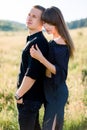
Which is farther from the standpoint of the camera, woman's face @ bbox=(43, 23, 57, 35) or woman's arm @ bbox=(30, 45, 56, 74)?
woman's face @ bbox=(43, 23, 57, 35)

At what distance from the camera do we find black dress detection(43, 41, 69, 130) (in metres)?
4.86

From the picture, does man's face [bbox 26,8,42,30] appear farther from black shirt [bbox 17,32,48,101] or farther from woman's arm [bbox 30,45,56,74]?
woman's arm [bbox 30,45,56,74]

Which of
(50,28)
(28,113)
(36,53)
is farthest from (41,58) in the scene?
(28,113)

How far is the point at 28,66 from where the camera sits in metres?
4.93

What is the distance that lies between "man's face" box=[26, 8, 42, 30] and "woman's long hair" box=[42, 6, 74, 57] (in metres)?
0.07

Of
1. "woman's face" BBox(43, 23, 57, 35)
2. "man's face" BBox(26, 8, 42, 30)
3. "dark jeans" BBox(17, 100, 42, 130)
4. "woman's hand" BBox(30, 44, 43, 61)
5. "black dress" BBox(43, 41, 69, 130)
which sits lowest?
"dark jeans" BBox(17, 100, 42, 130)

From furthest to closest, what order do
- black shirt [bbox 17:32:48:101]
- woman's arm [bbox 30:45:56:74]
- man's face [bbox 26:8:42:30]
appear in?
man's face [bbox 26:8:42:30], black shirt [bbox 17:32:48:101], woman's arm [bbox 30:45:56:74]

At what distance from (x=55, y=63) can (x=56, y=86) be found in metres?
0.23

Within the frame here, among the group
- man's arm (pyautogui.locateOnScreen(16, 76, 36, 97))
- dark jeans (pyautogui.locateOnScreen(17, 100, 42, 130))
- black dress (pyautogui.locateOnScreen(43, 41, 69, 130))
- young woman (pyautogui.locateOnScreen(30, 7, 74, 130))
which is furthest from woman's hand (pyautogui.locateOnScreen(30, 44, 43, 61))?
dark jeans (pyautogui.locateOnScreen(17, 100, 42, 130))

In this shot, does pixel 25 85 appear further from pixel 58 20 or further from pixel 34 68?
pixel 58 20

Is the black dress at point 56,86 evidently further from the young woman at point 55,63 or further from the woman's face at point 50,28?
the woman's face at point 50,28

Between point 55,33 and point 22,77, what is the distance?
21.5 inches

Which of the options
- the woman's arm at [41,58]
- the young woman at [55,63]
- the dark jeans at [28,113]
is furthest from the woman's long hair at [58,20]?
the dark jeans at [28,113]

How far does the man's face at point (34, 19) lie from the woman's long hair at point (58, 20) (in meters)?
0.07
